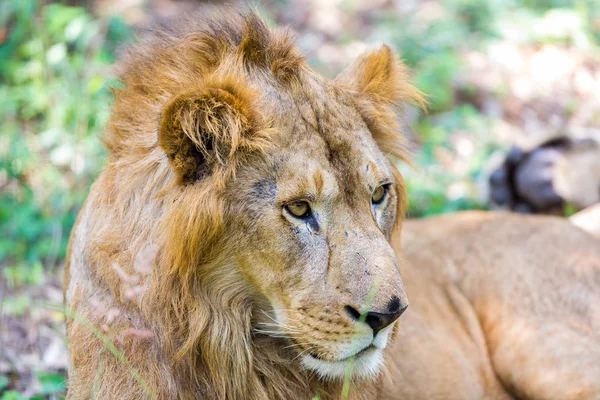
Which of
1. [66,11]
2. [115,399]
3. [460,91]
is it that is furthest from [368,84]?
[460,91]

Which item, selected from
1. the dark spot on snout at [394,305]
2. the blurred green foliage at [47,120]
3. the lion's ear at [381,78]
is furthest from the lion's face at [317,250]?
the blurred green foliage at [47,120]

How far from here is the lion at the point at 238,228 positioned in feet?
8.38

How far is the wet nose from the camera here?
2436mm

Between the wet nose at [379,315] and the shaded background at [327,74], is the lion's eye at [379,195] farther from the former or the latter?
the shaded background at [327,74]

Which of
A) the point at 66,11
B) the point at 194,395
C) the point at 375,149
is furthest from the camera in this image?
the point at 66,11

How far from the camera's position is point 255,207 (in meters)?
2.59

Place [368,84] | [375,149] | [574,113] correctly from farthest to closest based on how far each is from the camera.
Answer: [574,113] < [368,84] < [375,149]

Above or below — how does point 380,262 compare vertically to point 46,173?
above

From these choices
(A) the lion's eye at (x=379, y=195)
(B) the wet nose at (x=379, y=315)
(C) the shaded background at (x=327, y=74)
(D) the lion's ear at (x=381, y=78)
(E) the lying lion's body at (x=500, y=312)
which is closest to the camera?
(B) the wet nose at (x=379, y=315)

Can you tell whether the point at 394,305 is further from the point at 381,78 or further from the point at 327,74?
the point at 327,74

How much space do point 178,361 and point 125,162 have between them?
2.50 feet

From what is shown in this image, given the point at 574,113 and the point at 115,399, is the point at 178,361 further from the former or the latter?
the point at 574,113

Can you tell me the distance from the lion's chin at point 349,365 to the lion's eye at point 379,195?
0.57 meters

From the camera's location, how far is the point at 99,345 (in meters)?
2.77
